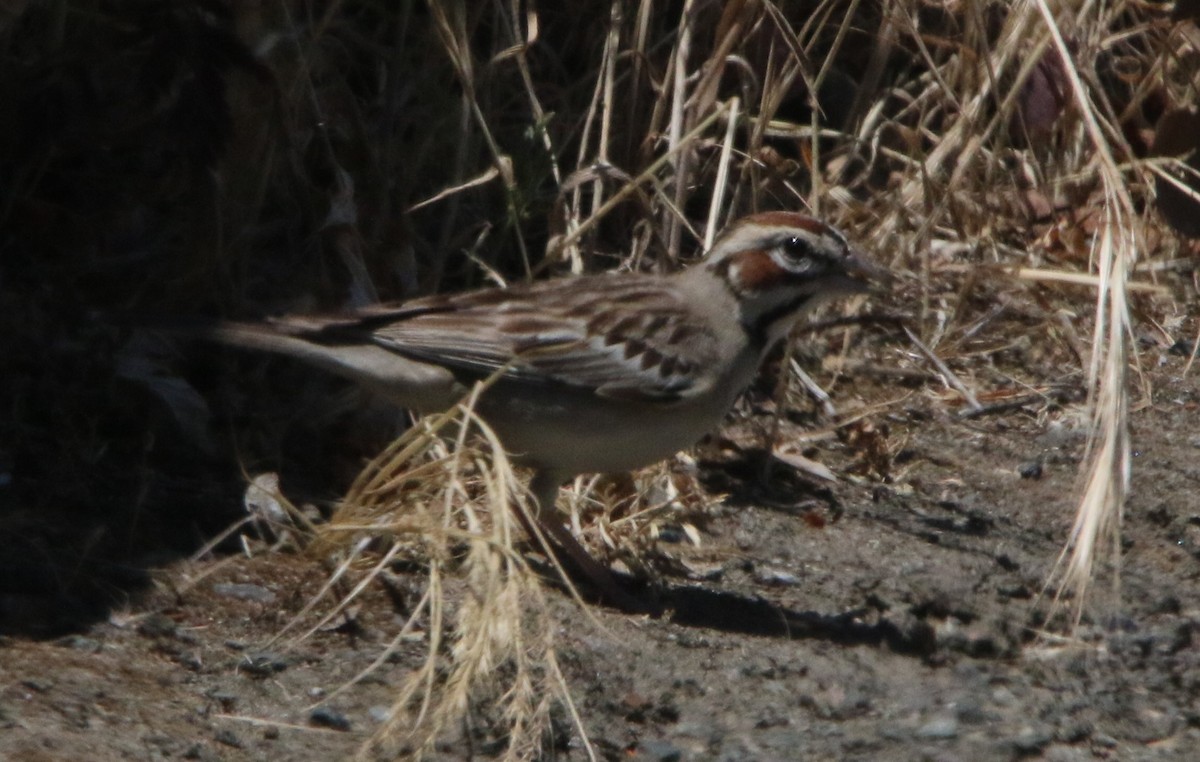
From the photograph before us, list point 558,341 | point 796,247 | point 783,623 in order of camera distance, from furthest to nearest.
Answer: point 796,247 < point 558,341 < point 783,623

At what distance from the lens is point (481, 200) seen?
5.98 m

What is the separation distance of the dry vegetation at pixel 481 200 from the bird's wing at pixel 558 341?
12.8 inches

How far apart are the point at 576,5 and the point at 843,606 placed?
2506mm

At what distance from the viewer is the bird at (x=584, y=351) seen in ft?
15.3

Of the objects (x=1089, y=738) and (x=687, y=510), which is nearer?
(x=1089, y=738)

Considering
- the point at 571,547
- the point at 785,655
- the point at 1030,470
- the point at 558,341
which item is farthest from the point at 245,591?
the point at 1030,470

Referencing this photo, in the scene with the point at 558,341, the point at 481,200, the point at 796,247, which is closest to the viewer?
the point at 558,341

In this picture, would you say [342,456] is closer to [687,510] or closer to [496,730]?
[687,510]

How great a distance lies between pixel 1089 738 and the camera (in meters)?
4.07

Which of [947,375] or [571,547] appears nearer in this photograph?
[571,547]

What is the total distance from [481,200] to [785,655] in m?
2.19

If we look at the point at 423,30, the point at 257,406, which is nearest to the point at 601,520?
→ the point at 257,406

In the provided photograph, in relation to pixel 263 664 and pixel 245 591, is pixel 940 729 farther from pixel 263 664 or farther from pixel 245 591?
pixel 245 591

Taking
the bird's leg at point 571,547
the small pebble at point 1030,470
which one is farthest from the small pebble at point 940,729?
the small pebble at point 1030,470
